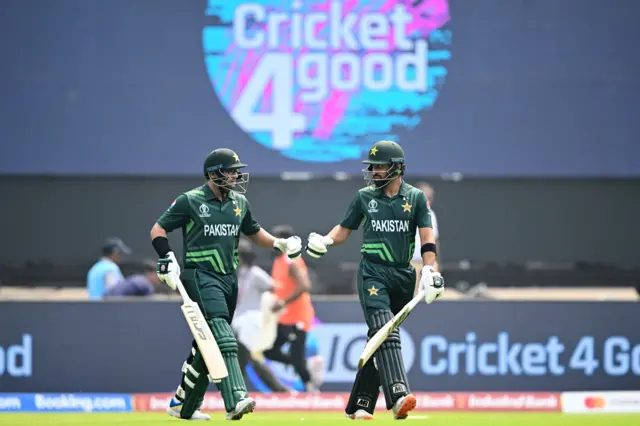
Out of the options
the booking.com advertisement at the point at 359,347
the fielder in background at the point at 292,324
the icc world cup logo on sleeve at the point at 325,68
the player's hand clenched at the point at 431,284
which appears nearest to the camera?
the player's hand clenched at the point at 431,284

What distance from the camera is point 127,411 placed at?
12773mm

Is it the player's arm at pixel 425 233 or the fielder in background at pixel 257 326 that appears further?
the fielder in background at pixel 257 326

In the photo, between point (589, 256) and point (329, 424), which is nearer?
point (329, 424)

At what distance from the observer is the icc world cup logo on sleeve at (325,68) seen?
1403 centimetres

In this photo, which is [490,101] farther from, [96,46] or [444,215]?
[96,46]

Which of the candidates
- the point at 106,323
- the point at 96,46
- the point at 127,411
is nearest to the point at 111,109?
the point at 96,46

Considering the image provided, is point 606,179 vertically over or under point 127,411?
over

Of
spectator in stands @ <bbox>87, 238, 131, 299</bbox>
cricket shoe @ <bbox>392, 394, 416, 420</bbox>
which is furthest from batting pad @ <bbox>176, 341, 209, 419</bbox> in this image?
spectator in stands @ <bbox>87, 238, 131, 299</bbox>

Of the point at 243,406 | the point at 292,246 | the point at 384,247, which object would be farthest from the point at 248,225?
the point at 243,406

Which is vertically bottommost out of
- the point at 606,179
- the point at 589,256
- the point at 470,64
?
the point at 589,256

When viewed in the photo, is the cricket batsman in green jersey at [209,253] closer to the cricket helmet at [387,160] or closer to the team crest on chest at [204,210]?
the team crest on chest at [204,210]

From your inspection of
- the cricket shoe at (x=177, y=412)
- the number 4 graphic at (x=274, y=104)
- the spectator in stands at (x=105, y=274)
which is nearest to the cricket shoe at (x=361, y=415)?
the cricket shoe at (x=177, y=412)

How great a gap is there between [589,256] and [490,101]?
2.33m

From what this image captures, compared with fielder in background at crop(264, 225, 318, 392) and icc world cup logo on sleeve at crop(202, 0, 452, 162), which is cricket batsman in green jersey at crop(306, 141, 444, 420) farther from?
icc world cup logo on sleeve at crop(202, 0, 452, 162)
